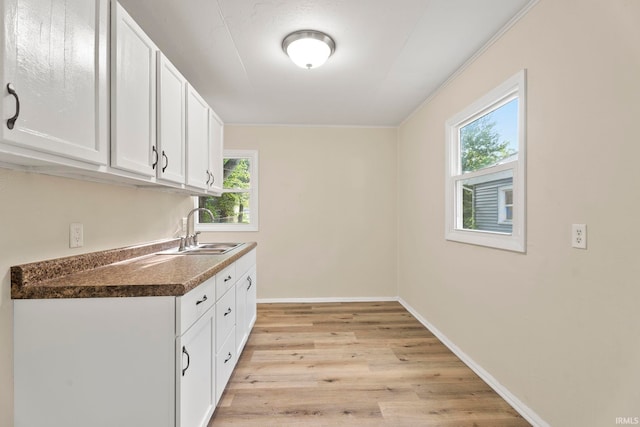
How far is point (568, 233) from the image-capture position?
4.87 feet

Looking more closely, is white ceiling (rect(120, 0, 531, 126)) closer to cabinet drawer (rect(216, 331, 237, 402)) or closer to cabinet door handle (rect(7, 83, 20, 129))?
cabinet door handle (rect(7, 83, 20, 129))

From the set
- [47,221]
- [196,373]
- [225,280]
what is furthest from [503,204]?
[47,221]

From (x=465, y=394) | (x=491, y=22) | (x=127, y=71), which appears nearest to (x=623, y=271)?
(x=465, y=394)

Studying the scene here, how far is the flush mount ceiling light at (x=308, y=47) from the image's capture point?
2010 mm

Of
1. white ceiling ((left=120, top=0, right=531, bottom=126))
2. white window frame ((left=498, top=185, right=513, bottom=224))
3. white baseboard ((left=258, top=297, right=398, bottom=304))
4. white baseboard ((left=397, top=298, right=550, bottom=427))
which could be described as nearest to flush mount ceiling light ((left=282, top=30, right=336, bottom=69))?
white ceiling ((left=120, top=0, right=531, bottom=126))

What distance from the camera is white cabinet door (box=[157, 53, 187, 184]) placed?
1.74m

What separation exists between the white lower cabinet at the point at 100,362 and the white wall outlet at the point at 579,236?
1864 mm

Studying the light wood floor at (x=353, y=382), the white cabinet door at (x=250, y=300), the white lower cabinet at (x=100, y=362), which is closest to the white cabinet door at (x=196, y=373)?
the white lower cabinet at (x=100, y=362)

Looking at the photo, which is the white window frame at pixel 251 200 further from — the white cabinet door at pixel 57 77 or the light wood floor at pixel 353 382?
the white cabinet door at pixel 57 77

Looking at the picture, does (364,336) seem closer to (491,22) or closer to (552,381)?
(552,381)

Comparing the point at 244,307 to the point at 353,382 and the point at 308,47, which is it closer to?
the point at 353,382

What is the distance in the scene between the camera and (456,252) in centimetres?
258

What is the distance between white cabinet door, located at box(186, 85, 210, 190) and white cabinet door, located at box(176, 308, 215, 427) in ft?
3.68

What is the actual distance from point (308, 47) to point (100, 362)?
214cm
